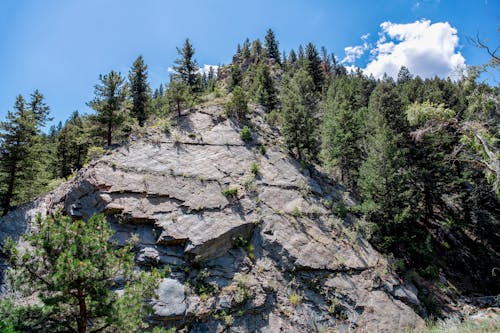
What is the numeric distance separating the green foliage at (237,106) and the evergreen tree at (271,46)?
44129 mm

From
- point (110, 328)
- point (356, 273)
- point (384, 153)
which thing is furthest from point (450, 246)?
point (110, 328)

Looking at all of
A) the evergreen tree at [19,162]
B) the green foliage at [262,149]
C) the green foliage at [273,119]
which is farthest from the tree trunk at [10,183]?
the green foliage at [273,119]

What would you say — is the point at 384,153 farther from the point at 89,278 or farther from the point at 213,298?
the point at 89,278

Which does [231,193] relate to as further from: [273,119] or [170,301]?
[273,119]

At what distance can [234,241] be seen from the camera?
13211 mm

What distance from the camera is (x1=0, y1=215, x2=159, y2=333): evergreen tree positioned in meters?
6.26

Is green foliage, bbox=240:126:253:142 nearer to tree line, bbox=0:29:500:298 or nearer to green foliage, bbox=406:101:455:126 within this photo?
tree line, bbox=0:29:500:298

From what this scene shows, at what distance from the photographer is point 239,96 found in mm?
21094

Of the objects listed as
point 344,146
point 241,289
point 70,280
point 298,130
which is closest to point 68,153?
point 298,130

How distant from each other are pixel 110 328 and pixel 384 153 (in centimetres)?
1728

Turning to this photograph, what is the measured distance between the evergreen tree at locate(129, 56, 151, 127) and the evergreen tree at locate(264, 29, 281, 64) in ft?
136

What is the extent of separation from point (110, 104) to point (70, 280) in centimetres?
1548

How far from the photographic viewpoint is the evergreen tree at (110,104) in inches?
715

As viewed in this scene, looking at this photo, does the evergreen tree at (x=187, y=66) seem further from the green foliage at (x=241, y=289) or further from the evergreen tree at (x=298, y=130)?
the green foliage at (x=241, y=289)
